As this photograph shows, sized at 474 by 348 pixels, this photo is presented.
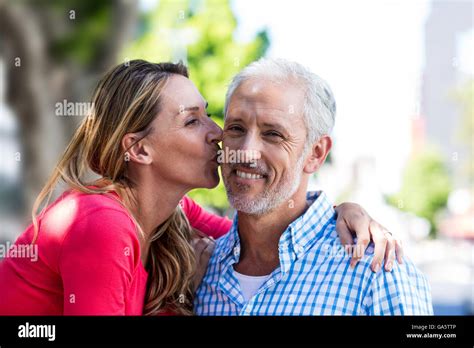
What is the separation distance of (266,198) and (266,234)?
13 cm

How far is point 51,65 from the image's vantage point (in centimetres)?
568

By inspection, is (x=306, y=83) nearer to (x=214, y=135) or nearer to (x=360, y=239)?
(x=214, y=135)

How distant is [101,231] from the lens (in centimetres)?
180

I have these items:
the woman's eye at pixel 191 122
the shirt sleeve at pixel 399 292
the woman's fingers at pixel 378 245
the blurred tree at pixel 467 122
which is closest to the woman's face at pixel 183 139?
the woman's eye at pixel 191 122

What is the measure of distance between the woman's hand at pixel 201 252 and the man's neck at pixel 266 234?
6.5 inches

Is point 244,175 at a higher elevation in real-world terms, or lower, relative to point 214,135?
lower

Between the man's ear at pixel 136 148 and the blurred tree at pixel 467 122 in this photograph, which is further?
the blurred tree at pixel 467 122

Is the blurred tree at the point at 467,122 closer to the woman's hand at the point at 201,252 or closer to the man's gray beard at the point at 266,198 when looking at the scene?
the woman's hand at the point at 201,252

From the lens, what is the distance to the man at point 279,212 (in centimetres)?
197

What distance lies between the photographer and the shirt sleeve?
5.98 feet

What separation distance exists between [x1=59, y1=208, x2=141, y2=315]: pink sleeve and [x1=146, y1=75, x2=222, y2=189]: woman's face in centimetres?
41

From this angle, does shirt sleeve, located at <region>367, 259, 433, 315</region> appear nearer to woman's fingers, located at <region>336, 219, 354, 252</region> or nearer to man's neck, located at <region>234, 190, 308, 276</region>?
woman's fingers, located at <region>336, 219, 354, 252</region>

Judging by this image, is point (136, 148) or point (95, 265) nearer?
point (95, 265)

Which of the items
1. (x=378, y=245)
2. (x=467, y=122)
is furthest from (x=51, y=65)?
(x=467, y=122)
